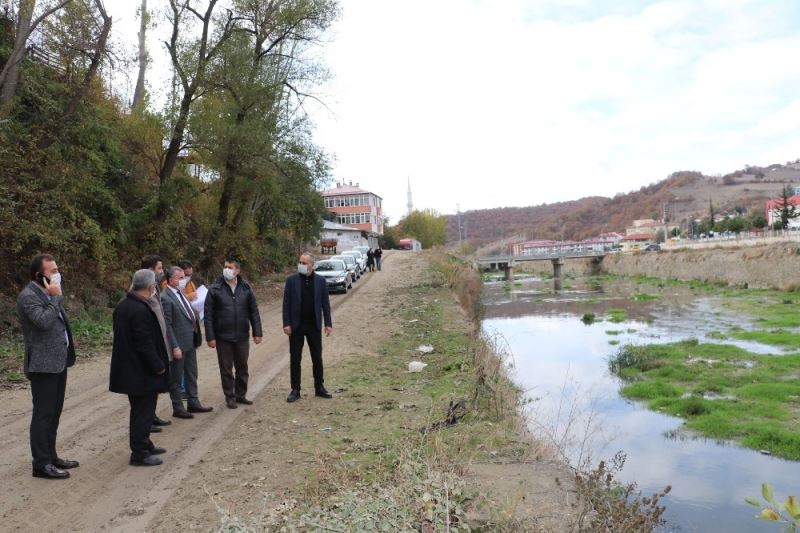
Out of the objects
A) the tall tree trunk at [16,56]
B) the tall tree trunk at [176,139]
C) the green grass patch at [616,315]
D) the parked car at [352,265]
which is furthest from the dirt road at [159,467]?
the green grass patch at [616,315]

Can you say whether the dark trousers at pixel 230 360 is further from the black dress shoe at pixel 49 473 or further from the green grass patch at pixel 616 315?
the green grass patch at pixel 616 315

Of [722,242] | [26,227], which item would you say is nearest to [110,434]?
[26,227]

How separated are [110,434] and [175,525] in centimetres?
293

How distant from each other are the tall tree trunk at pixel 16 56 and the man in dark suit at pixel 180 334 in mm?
10601

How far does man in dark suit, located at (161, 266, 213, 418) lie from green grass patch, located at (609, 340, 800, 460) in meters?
9.27

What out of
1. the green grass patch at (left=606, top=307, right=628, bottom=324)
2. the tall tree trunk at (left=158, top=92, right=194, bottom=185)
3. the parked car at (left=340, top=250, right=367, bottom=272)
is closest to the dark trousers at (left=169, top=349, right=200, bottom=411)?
the tall tree trunk at (left=158, top=92, right=194, bottom=185)

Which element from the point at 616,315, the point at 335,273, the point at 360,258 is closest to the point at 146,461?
the point at 335,273

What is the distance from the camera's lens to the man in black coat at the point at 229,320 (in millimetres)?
7988

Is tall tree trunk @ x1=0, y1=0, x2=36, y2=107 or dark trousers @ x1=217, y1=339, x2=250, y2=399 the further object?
tall tree trunk @ x1=0, y1=0, x2=36, y2=107

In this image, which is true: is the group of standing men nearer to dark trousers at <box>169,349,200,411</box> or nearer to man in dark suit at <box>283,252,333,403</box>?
dark trousers at <box>169,349,200,411</box>

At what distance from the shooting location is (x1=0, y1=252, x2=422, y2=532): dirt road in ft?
15.9

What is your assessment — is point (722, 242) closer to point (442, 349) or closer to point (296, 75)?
point (296, 75)

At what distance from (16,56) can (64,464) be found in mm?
12752

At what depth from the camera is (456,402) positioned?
835cm
